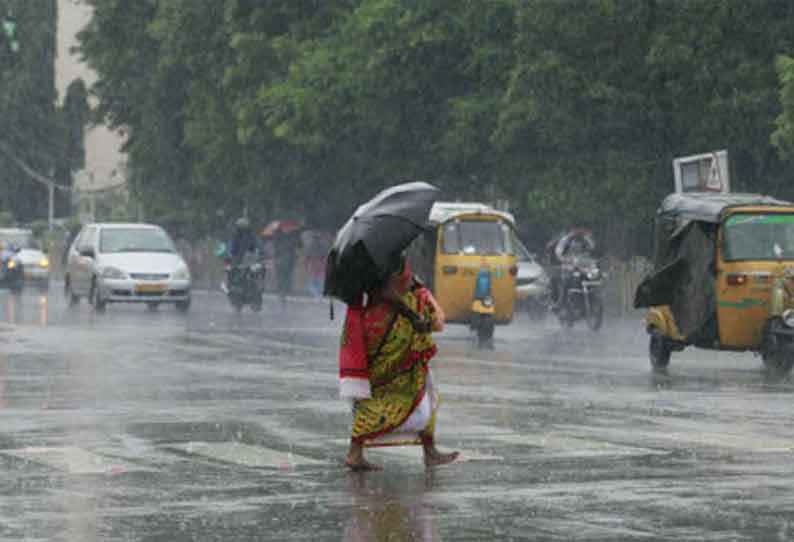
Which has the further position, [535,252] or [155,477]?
[535,252]

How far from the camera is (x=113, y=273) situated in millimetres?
43125

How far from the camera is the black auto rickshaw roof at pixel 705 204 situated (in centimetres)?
2497

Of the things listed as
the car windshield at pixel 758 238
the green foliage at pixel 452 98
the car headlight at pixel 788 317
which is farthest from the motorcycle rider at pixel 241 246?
the car headlight at pixel 788 317

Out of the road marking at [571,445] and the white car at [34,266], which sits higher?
the white car at [34,266]

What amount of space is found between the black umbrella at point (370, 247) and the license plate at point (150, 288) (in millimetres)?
29769

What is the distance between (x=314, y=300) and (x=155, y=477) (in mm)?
43687

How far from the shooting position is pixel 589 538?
33.3 ft

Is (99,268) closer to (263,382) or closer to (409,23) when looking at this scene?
(409,23)

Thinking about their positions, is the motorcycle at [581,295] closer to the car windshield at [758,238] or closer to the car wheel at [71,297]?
the car wheel at [71,297]


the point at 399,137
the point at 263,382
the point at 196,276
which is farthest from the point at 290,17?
the point at 263,382

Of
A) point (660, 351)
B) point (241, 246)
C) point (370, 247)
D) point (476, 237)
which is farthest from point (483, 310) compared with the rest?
point (370, 247)

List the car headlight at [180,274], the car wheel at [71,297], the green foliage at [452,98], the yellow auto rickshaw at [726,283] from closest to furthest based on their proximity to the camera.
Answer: the yellow auto rickshaw at [726,283]
the green foliage at [452,98]
the car headlight at [180,274]
the car wheel at [71,297]

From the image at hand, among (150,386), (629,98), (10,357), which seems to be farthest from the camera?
(629,98)

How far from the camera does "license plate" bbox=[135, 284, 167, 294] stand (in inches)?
1699
